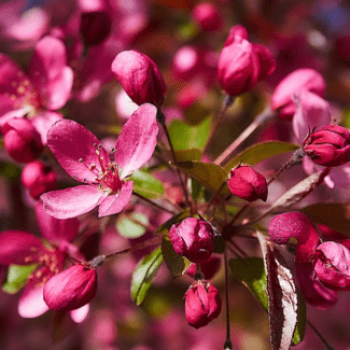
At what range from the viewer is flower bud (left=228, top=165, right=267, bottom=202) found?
34.1 inches

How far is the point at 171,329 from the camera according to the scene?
2.27 meters

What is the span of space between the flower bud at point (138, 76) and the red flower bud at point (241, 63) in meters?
0.20

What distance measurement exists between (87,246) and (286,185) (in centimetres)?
83

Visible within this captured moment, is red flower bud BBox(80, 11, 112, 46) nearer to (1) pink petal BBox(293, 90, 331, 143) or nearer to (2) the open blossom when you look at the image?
(2) the open blossom

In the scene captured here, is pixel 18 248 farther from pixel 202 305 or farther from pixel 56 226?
pixel 202 305

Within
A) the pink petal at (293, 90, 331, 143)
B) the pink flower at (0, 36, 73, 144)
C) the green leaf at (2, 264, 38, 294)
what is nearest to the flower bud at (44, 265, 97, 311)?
the green leaf at (2, 264, 38, 294)

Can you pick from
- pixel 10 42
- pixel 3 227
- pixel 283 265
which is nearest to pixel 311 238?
pixel 283 265

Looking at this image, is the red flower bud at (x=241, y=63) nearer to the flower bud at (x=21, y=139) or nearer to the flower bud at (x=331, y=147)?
the flower bud at (x=331, y=147)

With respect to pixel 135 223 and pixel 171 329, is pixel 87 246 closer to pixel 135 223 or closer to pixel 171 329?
pixel 135 223

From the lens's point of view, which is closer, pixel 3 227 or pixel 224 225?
pixel 224 225

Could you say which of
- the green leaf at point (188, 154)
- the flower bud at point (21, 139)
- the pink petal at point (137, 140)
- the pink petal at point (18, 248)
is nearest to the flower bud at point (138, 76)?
the pink petal at point (137, 140)

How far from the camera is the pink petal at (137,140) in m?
0.96

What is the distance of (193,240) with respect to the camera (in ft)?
2.72

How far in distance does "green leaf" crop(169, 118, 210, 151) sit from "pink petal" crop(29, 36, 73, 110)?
36 centimetres
